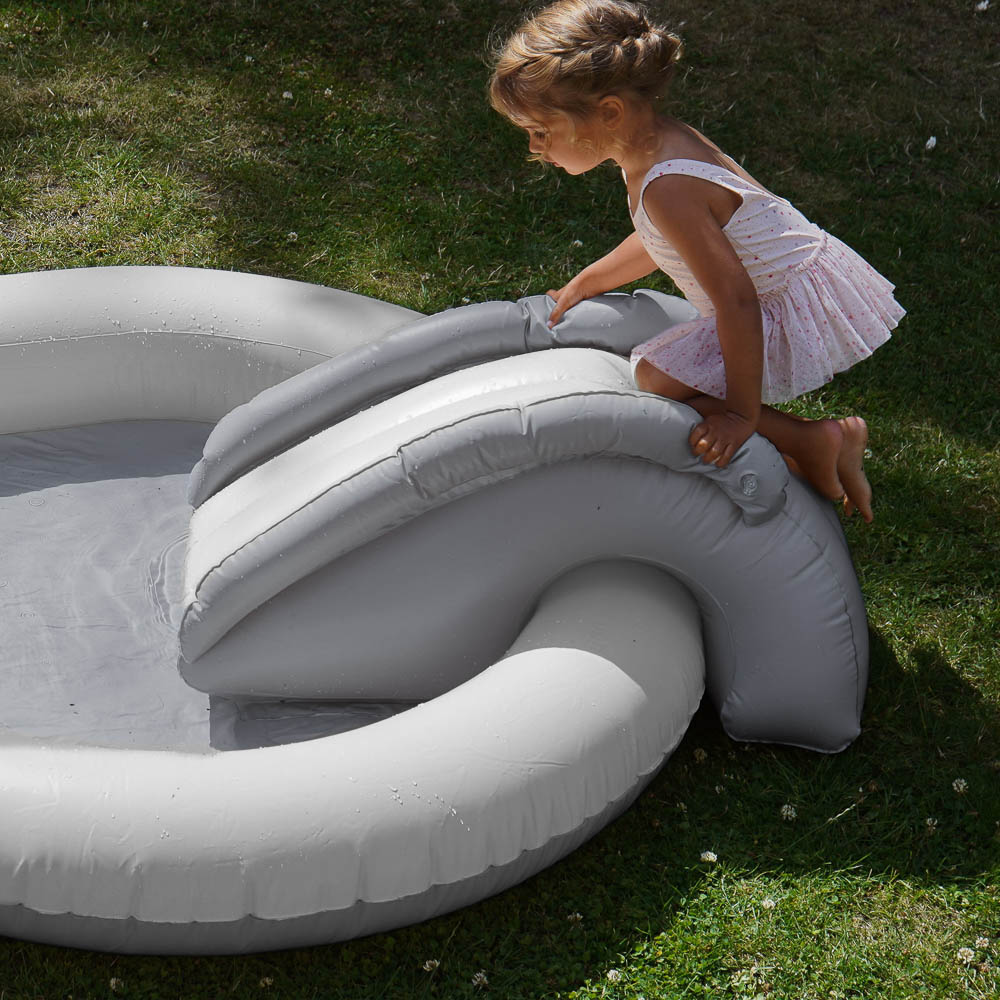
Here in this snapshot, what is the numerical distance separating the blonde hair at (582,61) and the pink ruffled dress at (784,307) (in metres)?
0.21

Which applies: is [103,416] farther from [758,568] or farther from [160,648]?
[758,568]

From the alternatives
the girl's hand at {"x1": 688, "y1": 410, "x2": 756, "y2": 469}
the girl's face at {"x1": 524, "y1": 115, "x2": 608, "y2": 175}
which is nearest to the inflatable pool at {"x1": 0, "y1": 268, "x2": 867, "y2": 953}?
the girl's hand at {"x1": 688, "y1": 410, "x2": 756, "y2": 469}

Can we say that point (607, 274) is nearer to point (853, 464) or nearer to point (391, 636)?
point (853, 464)

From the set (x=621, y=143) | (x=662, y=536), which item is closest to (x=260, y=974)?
(x=662, y=536)

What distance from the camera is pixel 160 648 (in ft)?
8.18

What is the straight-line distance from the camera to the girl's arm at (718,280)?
212cm

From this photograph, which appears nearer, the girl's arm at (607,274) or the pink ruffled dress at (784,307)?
the pink ruffled dress at (784,307)

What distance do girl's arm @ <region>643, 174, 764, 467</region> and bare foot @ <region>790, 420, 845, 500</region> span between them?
223 millimetres

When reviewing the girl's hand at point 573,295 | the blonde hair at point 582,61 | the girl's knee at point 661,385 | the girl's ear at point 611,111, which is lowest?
the girl's hand at point 573,295

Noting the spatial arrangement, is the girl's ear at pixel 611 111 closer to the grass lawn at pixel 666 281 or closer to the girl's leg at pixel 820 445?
the girl's leg at pixel 820 445

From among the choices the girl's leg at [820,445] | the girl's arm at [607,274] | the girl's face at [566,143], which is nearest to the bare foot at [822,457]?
the girl's leg at [820,445]

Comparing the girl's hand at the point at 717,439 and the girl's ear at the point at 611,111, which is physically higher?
the girl's ear at the point at 611,111

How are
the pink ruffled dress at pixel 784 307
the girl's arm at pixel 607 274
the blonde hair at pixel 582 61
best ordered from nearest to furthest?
the blonde hair at pixel 582 61, the pink ruffled dress at pixel 784 307, the girl's arm at pixel 607 274

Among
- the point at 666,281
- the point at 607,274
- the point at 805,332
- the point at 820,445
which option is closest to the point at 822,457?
the point at 820,445
